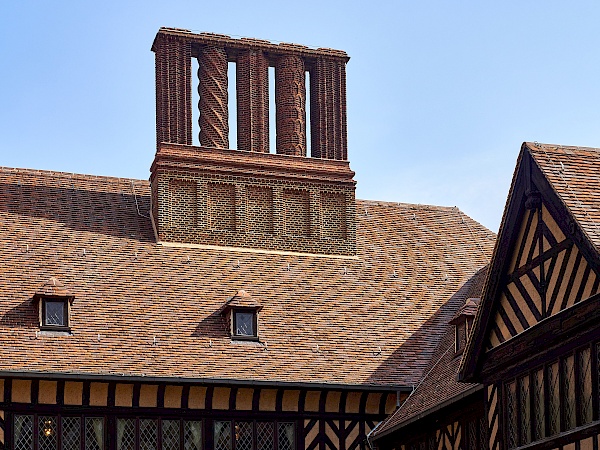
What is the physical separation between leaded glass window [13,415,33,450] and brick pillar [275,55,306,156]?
9.20 meters

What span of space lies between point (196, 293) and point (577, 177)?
1049 centimetres

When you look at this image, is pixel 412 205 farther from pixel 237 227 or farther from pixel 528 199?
Result: pixel 528 199

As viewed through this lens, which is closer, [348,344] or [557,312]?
[557,312]

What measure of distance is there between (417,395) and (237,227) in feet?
19.9

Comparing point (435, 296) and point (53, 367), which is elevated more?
point (435, 296)

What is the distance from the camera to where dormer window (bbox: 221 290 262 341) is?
28.0 m

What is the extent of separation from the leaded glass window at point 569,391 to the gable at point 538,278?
2.55 ft

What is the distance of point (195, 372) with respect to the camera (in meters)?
26.6

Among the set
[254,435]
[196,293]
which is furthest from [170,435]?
[196,293]

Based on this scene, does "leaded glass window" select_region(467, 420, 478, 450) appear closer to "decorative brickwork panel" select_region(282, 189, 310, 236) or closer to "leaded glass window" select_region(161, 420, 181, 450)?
"leaded glass window" select_region(161, 420, 181, 450)

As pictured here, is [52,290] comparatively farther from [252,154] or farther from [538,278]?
[538,278]

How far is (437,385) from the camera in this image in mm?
26109

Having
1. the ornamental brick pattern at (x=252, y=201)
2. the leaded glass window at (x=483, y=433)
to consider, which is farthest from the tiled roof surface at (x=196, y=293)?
the leaded glass window at (x=483, y=433)

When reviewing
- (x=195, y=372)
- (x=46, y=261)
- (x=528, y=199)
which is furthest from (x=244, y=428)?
(x=528, y=199)
